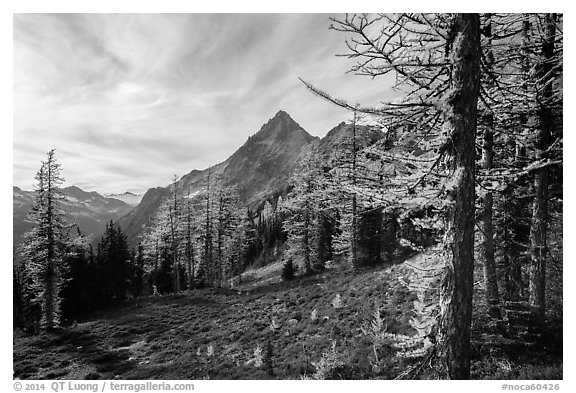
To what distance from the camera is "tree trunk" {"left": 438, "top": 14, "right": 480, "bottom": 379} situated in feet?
12.8

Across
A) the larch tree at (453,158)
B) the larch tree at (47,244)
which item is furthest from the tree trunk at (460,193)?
the larch tree at (47,244)

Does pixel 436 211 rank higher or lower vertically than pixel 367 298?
higher

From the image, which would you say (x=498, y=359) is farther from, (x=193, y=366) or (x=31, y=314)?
(x=31, y=314)

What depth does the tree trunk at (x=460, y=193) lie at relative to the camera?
391 cm

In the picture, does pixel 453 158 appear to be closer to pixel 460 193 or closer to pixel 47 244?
pixel 460 193

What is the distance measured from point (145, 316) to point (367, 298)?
18.4 m

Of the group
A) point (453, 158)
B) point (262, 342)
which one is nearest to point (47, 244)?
point (262, 342)

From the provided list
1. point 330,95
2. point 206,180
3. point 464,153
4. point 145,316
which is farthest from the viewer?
point 206,180

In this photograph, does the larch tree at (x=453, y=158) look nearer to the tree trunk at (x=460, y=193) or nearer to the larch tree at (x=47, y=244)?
the tree trunk at (x=460, y=193)

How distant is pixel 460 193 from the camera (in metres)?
3.89

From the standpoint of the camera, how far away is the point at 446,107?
3.98 m

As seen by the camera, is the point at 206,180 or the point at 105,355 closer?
the point at 105,355

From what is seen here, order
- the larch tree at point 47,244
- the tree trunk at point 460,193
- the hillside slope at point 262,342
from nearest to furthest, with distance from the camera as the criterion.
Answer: the tree trunk at point 460,193 → the hillside slope at point 262,342 → the larch tree at point 47,244
